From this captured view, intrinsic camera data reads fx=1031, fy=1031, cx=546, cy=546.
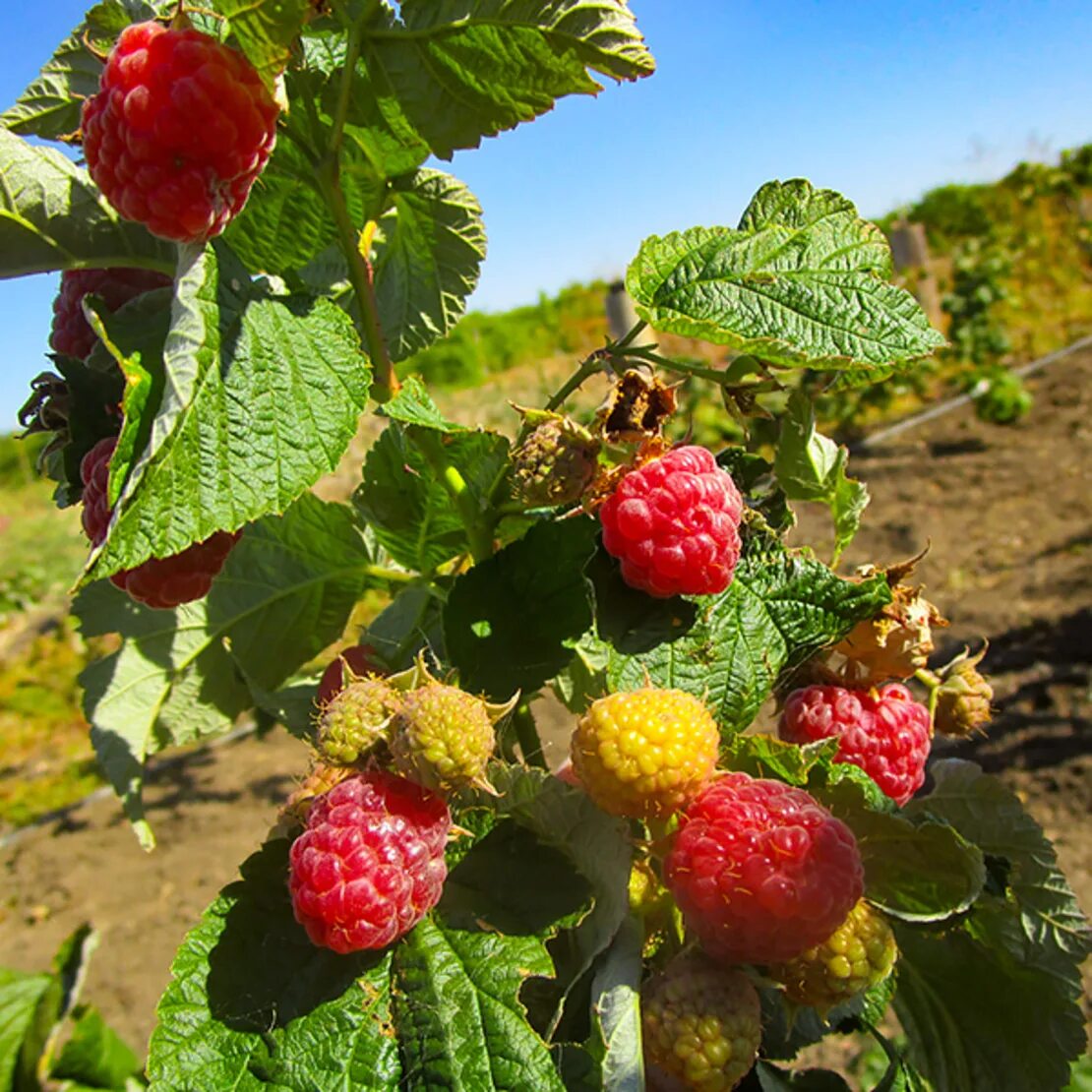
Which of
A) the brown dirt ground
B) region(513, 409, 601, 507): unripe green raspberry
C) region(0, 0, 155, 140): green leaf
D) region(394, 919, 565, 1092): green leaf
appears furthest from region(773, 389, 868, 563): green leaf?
the brown dirt ground

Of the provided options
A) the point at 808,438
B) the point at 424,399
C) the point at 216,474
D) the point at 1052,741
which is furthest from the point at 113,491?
the point at 1052,741

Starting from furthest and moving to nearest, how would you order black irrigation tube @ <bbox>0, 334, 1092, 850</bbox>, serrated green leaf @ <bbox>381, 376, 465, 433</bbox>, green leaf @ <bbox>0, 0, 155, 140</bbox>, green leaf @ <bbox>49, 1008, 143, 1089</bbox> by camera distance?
black irrigation tube @ <bbox>0, 334, 1092, 850</bbox> < green leaf @ <bbox>49, 1008, 143, 1089</bbox> < green leaf @ <bbox>0, 0, 155, 140</bbox> < serrated green leaf @ <bbox>381, 376, 465, 433</bbox>

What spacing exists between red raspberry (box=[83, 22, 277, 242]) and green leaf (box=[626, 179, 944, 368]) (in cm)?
30

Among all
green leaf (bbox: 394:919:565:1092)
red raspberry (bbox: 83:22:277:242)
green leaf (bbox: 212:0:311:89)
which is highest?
green leaf (bbox: 212:0:311:89)

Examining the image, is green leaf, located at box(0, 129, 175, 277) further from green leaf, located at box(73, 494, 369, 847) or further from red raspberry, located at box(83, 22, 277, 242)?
green leaf, located at box(73, 494, 369, 847)

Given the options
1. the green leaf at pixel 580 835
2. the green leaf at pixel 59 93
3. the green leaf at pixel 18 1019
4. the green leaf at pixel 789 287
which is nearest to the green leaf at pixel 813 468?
the green leaf at pixel 789 287

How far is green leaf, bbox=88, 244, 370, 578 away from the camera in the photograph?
24.0 inches

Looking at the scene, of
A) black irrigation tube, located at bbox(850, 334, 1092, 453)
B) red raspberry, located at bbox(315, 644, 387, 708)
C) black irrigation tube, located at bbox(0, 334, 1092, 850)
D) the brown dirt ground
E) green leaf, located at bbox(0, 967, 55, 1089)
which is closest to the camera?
red raspberry, located at bbox(315, 644, 387, 708)

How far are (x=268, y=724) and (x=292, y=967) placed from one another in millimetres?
775

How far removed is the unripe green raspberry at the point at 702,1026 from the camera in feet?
2.15

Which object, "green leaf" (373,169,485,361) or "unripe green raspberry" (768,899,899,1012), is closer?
"unripe green raspberry" (768,899,899,1012)

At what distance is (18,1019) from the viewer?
1.78 m

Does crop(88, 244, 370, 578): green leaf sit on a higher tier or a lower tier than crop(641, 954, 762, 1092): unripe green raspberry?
higher

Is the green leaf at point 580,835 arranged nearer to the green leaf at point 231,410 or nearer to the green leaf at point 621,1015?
the green leaf at point 621,1015
